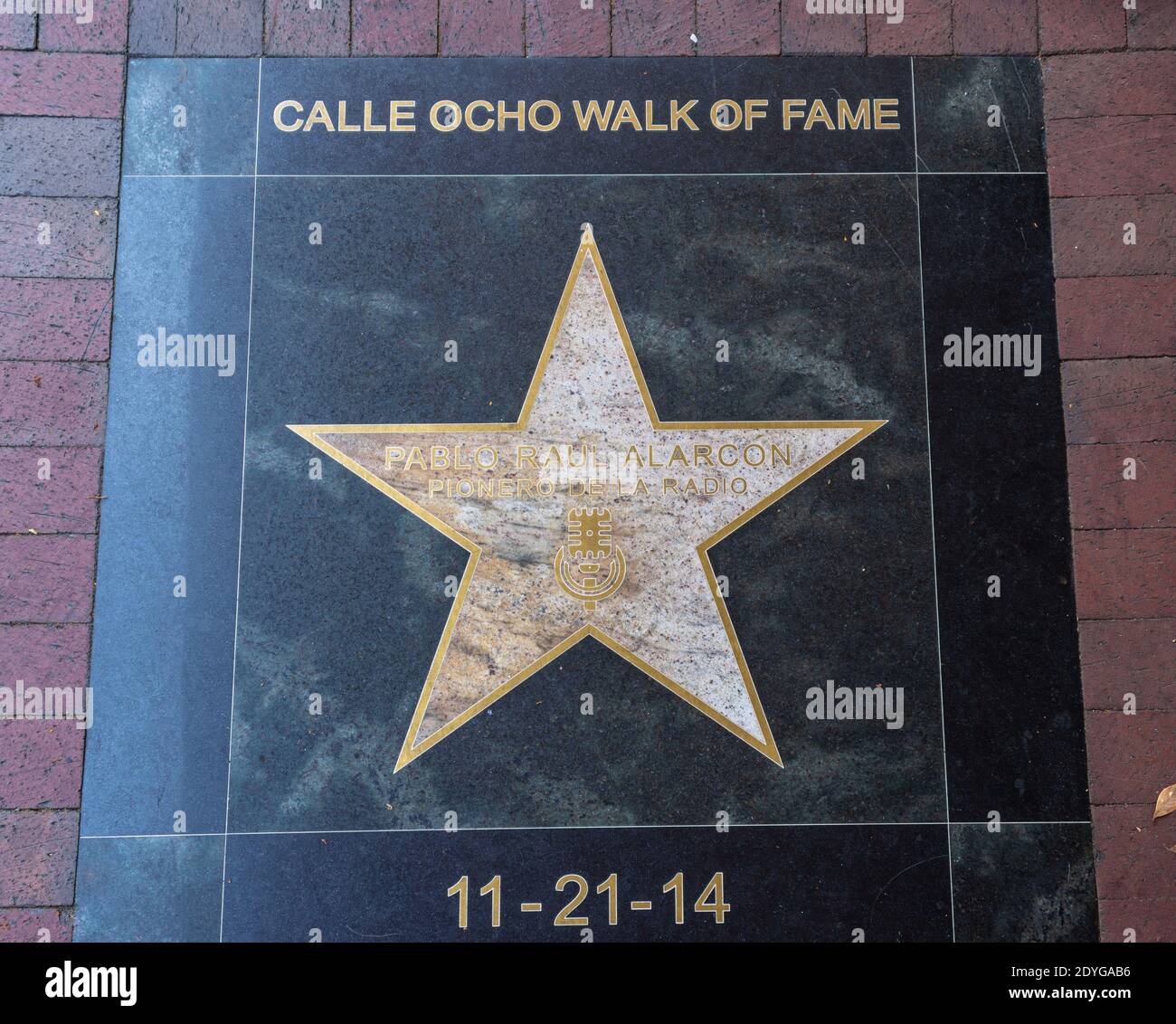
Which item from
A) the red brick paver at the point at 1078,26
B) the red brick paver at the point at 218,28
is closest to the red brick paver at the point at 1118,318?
the red brick paver at the point at 1078,26

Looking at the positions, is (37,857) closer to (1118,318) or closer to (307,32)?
(307,32)

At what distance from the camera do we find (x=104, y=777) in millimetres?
3715

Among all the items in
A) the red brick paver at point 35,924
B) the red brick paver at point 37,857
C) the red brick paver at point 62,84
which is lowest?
the red brick paver at point 35,924

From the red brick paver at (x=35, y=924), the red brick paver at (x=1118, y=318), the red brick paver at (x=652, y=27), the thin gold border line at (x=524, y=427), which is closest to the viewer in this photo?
the red brick paver at (x=35, y=924)

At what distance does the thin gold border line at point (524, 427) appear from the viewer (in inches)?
147

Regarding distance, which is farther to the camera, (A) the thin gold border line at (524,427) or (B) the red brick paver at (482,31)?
(B) the red brick paver at (482,31)

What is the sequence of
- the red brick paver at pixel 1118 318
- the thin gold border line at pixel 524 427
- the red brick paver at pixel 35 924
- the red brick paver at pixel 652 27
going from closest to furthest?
the red brick paver at pixel 35 924 → the thin gold border line at pixel 524 427 → the red brick paver at pixel 1118 318 → the red brick paver at pixel 652 27

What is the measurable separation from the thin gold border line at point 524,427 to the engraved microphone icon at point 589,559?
0.18 meters

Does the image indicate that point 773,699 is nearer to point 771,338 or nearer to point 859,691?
point 859,691

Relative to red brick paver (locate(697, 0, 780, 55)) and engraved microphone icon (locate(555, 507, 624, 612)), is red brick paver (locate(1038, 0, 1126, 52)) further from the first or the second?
engraved microphone icon (locate(555, 507, 624, 612))

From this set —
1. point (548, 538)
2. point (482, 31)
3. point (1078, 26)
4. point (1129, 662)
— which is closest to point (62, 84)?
point (482, 31)

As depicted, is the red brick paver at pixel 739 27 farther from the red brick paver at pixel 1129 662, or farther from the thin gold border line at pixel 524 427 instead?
the red brick paver at pixel 1129 662

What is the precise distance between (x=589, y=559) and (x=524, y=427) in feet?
2.25

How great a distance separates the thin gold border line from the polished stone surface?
37mm
